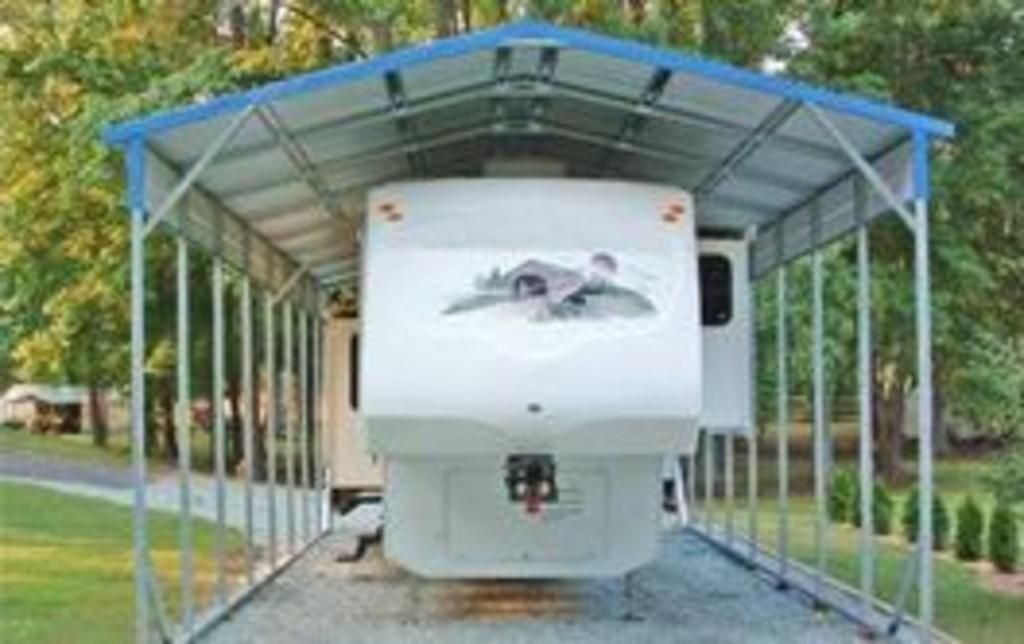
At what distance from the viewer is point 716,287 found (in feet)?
48.9

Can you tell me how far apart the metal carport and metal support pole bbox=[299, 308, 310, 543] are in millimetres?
3587

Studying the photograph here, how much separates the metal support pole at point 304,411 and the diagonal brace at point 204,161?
29.3ft

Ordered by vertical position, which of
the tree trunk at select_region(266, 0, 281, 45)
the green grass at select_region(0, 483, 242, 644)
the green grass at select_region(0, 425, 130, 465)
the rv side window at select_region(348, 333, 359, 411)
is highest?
the tree trunk at select_region(266, 0, 281, 45)

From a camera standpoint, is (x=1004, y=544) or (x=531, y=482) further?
(x=1004, y=544)

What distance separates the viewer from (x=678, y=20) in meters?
23.8

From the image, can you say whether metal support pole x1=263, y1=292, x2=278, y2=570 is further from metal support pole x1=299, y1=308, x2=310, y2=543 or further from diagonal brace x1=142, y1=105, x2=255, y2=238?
diagonal brace x1=142, y1=105, x2=255, y2=238

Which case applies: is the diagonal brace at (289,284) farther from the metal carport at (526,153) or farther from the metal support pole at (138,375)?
the metal support pole at (138,375)

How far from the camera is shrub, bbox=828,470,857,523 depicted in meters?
27.4

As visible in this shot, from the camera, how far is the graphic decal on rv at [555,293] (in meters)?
12.2

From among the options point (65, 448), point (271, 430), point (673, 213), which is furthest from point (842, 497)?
point (65, 448)

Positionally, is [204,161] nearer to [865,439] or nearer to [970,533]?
[865,439]

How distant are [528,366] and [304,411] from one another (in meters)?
9.02

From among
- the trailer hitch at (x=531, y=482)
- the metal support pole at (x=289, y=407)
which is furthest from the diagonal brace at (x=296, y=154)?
the metal support pole at (x=289, y=407)

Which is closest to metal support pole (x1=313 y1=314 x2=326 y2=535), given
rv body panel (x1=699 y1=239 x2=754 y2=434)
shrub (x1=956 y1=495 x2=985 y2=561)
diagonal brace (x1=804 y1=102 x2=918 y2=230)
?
shrub (x1=956 y1=495 x2=985 y2=561)
